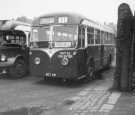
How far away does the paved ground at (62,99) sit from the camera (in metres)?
5.93

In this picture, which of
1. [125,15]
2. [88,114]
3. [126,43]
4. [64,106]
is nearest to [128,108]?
[88,114]

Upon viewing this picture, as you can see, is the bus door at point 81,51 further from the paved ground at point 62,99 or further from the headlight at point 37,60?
the headlight at point 37,60

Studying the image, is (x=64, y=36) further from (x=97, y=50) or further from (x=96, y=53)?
(x=97, y=50)

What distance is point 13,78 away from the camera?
36.9 feet

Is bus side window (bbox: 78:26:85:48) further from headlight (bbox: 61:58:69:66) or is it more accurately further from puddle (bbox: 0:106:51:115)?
puddle (bbox: 0:106:51:115)

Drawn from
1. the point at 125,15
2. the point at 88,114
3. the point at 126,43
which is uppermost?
the point at 125,15

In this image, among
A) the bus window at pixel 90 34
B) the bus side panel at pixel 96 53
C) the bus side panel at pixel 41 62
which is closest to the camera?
the bus side panel at pixel 41 62

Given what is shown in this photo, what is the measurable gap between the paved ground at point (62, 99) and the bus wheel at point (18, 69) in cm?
136

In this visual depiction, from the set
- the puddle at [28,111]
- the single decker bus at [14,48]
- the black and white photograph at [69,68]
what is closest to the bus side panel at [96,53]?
the black and white photograph at [69,68]

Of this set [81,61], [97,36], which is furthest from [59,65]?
[97,36]

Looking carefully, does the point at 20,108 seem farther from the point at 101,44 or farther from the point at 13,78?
the point at 101,44

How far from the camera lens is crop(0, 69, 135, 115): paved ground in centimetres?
593

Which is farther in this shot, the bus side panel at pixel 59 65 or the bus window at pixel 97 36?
the bus window at pixel 97 36

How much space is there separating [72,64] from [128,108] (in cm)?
312
